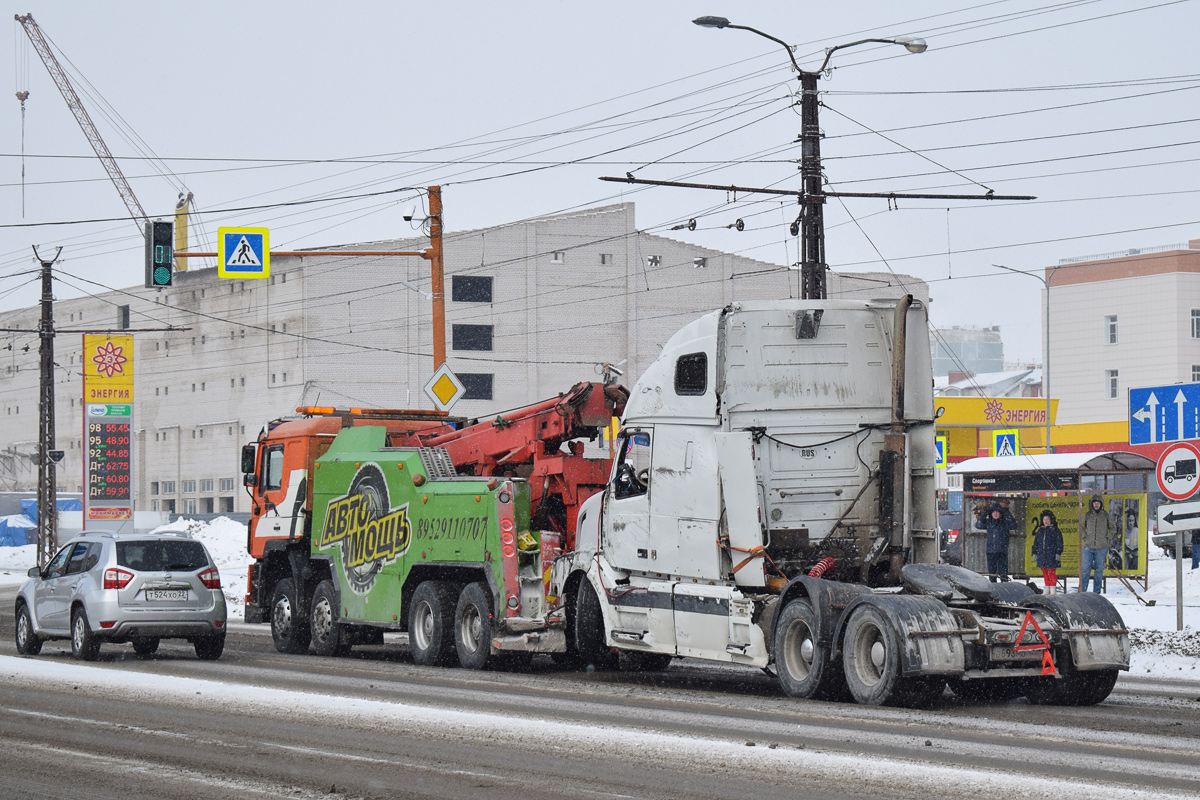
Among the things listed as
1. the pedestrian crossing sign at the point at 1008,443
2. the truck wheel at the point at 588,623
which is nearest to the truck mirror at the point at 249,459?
the truck wheel at the point at 588,623

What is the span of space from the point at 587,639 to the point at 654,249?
213 ft

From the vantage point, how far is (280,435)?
21.7 metres

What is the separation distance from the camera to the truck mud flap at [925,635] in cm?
1267

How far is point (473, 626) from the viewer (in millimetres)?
18219

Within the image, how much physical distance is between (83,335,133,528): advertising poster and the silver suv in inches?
1014

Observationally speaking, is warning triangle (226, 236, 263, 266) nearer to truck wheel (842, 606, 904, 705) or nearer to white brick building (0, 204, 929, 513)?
truck wheel (842, 606, 904, 705)

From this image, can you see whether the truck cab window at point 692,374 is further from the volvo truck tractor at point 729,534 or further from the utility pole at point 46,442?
the utility pole at point 46,442

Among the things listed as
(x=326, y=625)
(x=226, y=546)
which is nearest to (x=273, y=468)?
(x=326, y=625)

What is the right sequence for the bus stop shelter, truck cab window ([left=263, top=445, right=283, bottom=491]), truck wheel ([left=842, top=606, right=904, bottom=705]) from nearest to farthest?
truck wheel ([left=842, top=606, right=904, bottom=705]) < truck cab window ([left=263, top=445, right=283, bottom=491]) < the bus stop shelter

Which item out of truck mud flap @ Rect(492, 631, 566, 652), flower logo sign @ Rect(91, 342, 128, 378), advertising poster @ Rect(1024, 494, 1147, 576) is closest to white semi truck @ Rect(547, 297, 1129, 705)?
truck mud flap @ Rect(492, 631, 566, 652)

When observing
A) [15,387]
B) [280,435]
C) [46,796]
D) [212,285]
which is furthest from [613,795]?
[15,387]

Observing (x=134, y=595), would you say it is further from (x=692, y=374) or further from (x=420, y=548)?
(x=692, y=374)

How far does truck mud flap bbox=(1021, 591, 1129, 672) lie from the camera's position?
43.9ft

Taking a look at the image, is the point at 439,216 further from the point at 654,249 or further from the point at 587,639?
the point at 654,249
